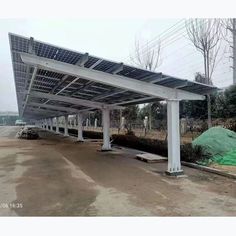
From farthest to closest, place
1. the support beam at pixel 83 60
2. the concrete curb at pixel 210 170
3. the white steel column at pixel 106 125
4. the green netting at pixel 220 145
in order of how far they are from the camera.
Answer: the white steel column at pixel 106 125
the green netting at pixel 220 145
the concrete curb at pixel 210 170
the support beam at pixel 83 60

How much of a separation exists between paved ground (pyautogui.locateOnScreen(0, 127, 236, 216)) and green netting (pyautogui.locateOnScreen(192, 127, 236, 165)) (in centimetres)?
138

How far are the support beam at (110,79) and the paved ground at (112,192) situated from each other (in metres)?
2.44

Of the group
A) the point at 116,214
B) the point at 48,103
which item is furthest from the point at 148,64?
the point at 116,214

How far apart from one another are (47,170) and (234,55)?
14.1 m

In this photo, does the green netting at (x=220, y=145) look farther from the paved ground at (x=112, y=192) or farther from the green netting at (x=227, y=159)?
the paved ground at (x=112, y=192)

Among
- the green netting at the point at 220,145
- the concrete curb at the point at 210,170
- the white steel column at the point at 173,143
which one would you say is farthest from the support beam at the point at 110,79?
the green netting at the point at 220,145

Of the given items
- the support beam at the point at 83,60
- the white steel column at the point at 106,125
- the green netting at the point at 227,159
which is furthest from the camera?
the white steel column at the point at 106,125

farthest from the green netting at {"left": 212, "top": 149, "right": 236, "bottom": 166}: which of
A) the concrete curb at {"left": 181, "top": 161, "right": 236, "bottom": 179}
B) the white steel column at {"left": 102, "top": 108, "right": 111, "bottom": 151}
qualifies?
the white steel column at {"left": 102, "top": 108, "right": 111, "bottom": 151}

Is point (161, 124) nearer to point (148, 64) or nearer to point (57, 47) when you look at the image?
point (148, 64)

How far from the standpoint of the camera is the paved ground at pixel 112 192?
600 centimetres

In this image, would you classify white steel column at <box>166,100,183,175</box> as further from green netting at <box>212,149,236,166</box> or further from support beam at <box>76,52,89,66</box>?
support beam at <box>76,52,89,66</box>

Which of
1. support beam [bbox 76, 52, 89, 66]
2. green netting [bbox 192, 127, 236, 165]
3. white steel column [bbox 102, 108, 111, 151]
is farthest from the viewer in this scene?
white steel column [bbox 102, 108, 111, 151]

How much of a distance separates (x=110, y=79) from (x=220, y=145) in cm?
528

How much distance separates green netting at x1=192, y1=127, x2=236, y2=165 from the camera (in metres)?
11.0
